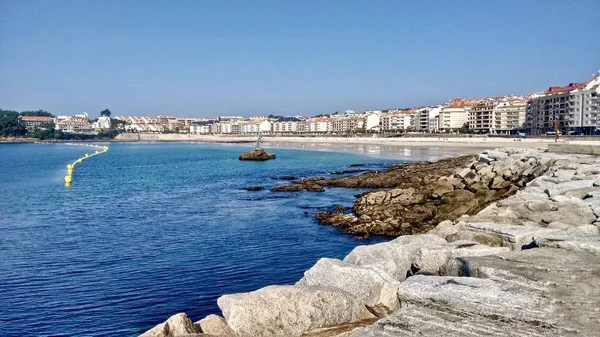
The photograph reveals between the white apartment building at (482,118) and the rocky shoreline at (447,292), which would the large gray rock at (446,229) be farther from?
the white apartment building at (482,118)

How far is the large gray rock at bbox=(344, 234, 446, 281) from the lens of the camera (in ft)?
24.0

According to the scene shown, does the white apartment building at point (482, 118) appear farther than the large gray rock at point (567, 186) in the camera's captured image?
Yes

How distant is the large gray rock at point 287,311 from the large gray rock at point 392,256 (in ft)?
4.73

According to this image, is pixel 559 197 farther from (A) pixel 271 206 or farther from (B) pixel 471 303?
(A) pixel 271 206

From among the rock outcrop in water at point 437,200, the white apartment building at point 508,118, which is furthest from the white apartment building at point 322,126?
the rock outcrop in water at point 437,200

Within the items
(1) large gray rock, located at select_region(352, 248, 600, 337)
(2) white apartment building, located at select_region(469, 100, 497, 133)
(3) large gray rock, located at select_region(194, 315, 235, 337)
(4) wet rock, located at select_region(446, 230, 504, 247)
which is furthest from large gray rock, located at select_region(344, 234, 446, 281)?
(2) white apartment building, located at select_region(469, 100, 497, 133)

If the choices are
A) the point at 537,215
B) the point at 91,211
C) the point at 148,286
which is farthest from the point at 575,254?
the point at 91,211

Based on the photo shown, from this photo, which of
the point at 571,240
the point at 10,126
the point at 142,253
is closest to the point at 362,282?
the point at 571,240

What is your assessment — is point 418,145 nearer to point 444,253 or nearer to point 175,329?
point 444,253

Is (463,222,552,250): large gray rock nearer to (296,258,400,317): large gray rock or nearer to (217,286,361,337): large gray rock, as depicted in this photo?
(296,258,400,317): large gray rock

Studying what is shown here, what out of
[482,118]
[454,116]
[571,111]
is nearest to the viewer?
[571,111]

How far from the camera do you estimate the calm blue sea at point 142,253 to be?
372 inches

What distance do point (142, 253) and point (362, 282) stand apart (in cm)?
926

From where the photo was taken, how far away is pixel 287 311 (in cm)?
561
